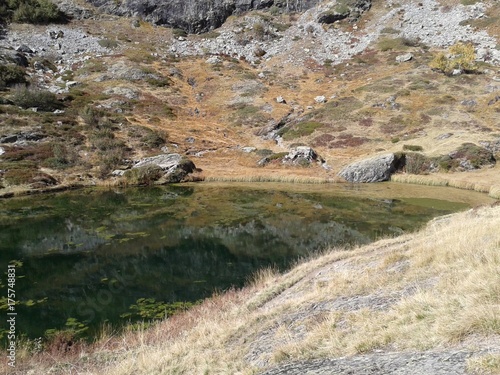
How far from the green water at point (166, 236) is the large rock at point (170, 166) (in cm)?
395

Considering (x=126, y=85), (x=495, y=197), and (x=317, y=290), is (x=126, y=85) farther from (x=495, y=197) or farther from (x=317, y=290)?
(x=317, y=290)

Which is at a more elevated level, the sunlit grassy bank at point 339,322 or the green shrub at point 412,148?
the sunlit grassy bank at point 339,322

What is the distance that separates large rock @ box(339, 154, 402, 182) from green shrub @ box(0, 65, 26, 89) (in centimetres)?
6615

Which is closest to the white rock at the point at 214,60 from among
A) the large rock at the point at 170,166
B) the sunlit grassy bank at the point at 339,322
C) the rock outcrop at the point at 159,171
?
the large rock at the point at 170,166

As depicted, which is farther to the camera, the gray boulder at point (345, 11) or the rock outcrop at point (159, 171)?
the gray boulder at point (345, 11)

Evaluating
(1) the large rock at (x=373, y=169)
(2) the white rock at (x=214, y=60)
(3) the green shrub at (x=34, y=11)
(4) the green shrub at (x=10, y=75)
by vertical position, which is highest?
(3) the green shrub at (x=34, y=11)

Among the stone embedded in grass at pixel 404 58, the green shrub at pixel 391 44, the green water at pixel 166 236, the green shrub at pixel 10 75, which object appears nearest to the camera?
the green water at pixel 166 236

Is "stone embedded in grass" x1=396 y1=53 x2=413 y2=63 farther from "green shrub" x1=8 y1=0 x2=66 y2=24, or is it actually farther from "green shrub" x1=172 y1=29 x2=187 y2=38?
"green shrub" x1=8 y1=0 x2=66 y2=24

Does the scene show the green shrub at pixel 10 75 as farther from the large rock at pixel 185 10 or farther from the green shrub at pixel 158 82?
the large rock at pixel 185 10

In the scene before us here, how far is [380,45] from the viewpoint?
10194cm

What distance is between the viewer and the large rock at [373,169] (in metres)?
53.0

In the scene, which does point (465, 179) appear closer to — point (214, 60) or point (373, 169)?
point (373, 169)

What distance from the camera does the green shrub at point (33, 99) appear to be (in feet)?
229
